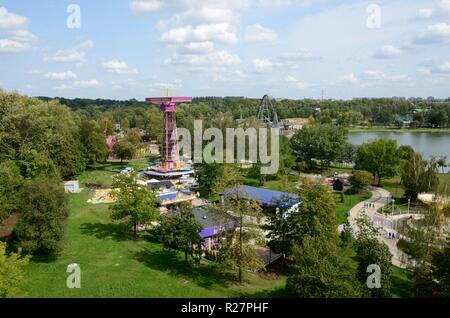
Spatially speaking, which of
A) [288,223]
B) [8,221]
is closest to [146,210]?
[288,223]

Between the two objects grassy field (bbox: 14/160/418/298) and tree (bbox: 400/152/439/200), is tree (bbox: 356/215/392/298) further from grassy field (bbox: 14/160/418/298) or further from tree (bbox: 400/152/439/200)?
tree (bbox: 400/152/439/200)

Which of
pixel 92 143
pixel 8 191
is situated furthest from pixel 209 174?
pixel 92 143

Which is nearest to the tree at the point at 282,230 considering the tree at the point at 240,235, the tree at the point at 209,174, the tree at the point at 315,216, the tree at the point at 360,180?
the tree at the point at 315,216

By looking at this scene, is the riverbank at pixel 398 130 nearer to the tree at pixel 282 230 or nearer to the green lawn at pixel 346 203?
the green lawn at pixel 346 203

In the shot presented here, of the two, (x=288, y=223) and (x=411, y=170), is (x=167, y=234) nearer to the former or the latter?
(x=288, y=223)

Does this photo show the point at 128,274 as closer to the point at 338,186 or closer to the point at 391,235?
the point at 391,235

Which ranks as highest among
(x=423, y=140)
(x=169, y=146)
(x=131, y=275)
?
(x=169, y=146)
